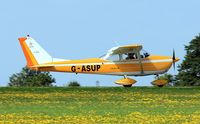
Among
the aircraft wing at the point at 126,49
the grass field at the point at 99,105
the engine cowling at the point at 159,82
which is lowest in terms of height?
Answer: the grass field at the point at 99,105

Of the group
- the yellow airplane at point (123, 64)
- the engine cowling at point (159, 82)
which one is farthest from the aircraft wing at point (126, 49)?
the engine cowling at point (159, 82)

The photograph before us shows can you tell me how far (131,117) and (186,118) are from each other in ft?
5.95

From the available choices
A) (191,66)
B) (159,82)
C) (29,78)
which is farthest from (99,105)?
(29,78)

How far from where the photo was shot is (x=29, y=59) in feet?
164

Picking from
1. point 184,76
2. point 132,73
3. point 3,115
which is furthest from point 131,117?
point 184,76

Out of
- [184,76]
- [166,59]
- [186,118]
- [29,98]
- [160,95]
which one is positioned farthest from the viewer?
[184,76]

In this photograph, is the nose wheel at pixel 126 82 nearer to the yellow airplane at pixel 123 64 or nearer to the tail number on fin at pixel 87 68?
the yellow airplane at pixel 123 64

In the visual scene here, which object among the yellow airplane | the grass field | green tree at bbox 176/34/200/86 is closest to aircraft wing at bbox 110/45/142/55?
the yellow airplane

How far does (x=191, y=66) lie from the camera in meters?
81.1

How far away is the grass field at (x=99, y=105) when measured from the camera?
2328 centimetres

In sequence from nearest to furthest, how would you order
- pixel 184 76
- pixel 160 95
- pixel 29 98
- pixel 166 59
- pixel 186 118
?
1. pixel 186 118
2. pixel 29 98
3. pixel 160 95
4. pixel 166 59
5. pixel 184 76

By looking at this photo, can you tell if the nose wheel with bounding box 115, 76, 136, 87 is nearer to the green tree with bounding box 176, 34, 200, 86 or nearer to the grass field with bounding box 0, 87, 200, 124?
the grass field with bounding box 0, 87, 200, 124

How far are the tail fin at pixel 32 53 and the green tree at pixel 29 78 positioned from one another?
1341 inches

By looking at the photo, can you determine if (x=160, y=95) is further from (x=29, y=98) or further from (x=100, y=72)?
(x=100, y=72)
